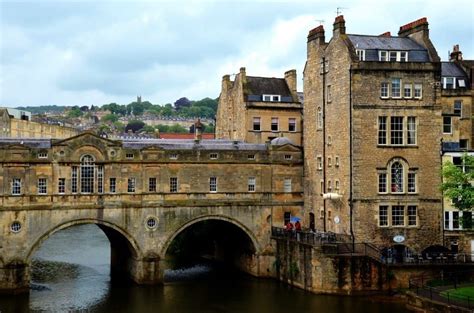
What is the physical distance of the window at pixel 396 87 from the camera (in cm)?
5041

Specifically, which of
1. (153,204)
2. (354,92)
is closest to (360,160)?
(354,92)

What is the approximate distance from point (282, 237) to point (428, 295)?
45.8ft

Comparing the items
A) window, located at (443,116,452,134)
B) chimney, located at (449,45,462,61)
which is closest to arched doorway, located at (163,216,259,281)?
window, located at (443,116,452,134)

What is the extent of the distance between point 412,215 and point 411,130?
635 cm

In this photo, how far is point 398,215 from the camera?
50.6 m

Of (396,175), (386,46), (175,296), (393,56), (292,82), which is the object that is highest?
(386,46)

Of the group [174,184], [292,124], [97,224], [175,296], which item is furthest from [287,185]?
[97,224]

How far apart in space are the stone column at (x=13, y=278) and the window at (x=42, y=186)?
17.5 ft

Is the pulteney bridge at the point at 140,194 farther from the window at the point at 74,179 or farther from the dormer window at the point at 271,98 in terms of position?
the dormer window at the point at 271,98

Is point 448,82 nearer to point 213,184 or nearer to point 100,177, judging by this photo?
point 213,184

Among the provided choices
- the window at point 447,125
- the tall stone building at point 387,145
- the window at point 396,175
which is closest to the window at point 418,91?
the tall stone building at point 387,145

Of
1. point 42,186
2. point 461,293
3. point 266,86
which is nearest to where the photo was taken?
point 461,293

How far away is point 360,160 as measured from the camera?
4988cm

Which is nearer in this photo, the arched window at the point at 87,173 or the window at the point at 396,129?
the window at the point at 396,129
